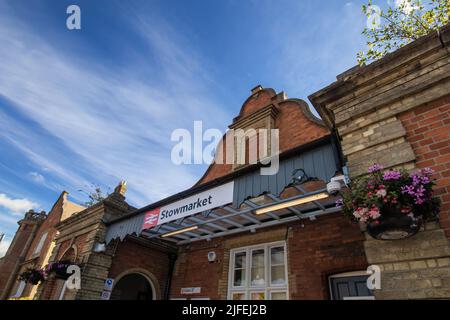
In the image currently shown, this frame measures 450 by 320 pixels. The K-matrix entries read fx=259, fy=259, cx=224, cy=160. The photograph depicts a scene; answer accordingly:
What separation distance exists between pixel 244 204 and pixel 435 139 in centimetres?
426

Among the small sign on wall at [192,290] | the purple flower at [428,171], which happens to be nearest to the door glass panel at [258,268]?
the small sign on wall at [192,290]

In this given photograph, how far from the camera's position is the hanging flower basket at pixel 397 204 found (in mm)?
2561

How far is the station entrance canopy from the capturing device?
14.7ft

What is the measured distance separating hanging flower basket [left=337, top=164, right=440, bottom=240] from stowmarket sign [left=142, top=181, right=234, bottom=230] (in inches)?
118

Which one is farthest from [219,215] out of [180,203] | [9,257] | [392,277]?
[9,257]

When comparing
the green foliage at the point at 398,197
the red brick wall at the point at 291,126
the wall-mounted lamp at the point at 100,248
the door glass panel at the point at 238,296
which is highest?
the red brick wall at the point at 291,126

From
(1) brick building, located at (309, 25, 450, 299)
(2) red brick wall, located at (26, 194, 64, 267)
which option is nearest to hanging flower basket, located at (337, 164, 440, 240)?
(1) brick building, located at (309, 25, 450, 299)

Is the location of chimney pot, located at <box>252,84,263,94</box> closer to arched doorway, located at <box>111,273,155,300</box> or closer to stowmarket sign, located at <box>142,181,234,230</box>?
stowmarket sign, located at <box>142,181,234,230</box>

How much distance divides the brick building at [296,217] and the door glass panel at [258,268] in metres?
0.03

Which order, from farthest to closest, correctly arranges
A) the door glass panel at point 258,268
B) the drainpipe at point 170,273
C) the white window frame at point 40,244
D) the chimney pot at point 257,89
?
1. the white window frame at point 40,244
2. the chimney pot at point 257,89
3. the drainpipe at point 170,273
4. the door glass panel at point 258,268

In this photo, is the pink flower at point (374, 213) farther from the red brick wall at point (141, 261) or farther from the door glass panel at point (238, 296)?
the red brick wall at point (141, 261)

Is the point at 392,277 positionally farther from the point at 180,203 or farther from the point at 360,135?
the point at 180,203

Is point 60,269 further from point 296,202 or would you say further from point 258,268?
point 296,202
